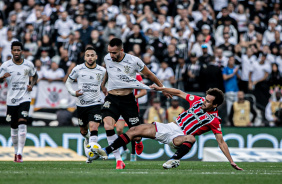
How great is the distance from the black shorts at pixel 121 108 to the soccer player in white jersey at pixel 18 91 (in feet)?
11.8

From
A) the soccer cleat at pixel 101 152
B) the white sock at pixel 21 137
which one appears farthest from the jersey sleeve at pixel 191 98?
the white sock at pixel 21 137

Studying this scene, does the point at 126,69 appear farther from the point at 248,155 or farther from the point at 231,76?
the point at 231,76

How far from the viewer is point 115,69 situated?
11.6 m

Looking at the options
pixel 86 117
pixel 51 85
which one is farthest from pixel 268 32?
pixel 86 117

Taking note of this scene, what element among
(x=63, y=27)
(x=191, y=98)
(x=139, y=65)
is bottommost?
(x=191, y=98)

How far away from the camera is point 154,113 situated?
18.1m

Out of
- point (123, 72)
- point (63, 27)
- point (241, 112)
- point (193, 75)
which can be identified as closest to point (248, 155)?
point (241, 112)

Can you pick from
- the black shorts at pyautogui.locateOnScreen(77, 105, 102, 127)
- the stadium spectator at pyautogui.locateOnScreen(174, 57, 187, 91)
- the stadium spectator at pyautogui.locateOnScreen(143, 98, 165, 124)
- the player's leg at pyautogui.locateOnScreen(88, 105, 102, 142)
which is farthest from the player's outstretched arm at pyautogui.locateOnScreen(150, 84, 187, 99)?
the stadium spectator at pyautogui.locateOnScreen(174, 57, 187, 91)

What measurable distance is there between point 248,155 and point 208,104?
22.6 ft

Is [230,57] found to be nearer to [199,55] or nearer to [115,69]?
[199,55]

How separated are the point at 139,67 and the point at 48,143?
292 inches

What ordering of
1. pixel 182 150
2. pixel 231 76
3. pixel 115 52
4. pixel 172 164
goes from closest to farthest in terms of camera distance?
pixel 182 150 → pixel 172 164 → pixel 115 52 → pixel 231 76

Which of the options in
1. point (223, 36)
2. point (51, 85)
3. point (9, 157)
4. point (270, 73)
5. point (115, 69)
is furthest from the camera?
point (223, 36)

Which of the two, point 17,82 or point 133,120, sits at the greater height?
point 17,82
